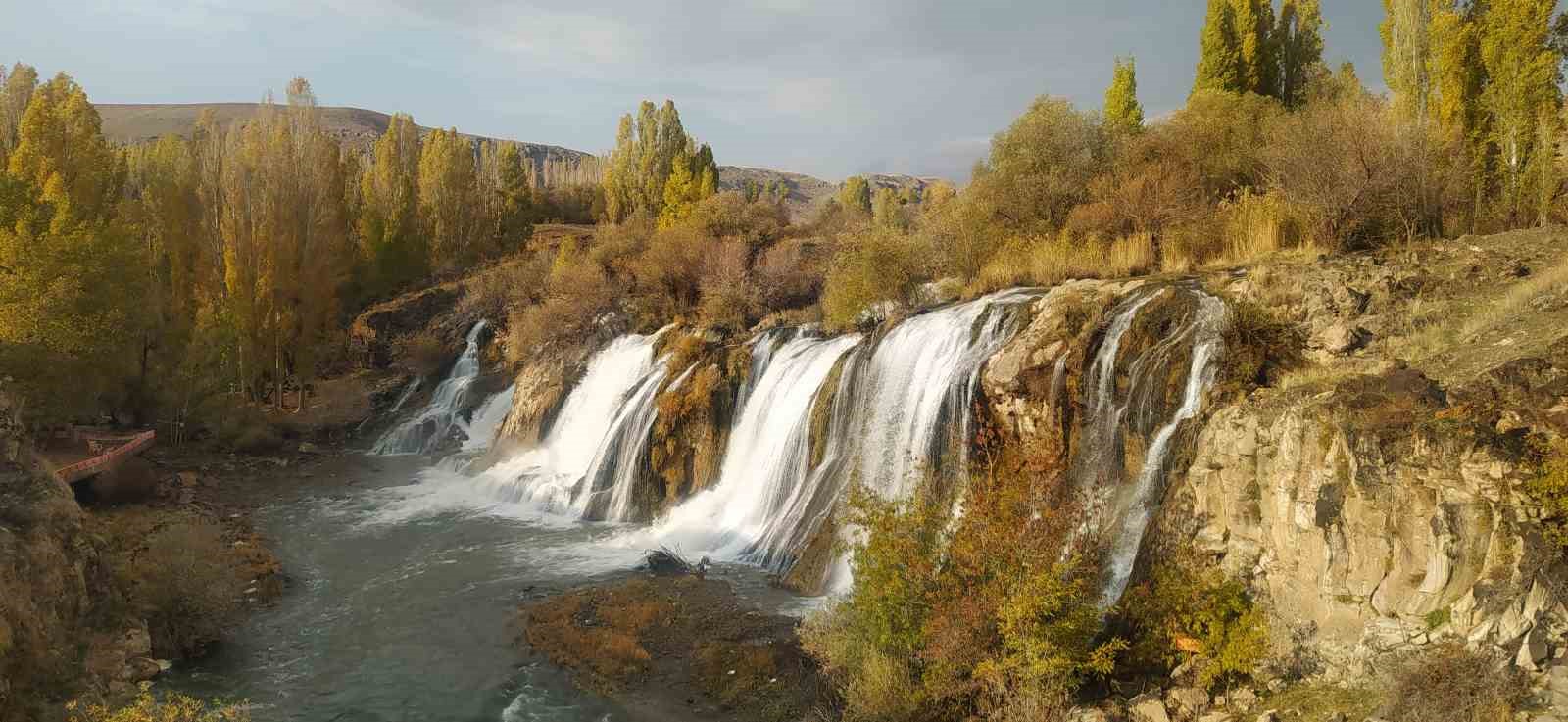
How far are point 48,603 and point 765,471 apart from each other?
10918 mm

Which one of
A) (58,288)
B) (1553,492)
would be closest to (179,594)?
(58,288)

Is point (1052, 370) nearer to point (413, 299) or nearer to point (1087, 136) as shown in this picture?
point (1087, 136)

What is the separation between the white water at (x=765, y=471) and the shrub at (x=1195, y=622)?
22.3 ft

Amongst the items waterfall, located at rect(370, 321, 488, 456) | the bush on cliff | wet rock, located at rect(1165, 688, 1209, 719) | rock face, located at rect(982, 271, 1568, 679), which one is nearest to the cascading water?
the bush on cliff

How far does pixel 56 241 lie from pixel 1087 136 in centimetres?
2484

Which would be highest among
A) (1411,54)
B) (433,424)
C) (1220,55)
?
(1220,55)

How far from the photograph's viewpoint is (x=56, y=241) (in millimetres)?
20031

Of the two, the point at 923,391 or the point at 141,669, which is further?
the point at 923,391

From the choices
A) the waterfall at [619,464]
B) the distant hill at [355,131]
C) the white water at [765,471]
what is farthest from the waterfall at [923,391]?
the distant hill at [355,131]

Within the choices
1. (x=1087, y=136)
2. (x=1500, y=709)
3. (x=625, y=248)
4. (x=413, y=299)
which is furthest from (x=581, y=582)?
(x=413, y=299)

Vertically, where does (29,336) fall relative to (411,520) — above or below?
above

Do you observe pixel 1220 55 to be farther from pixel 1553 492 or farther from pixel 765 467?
pixel 1553 492

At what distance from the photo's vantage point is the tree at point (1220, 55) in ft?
93.5

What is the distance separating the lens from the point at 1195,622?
29.1 ft
